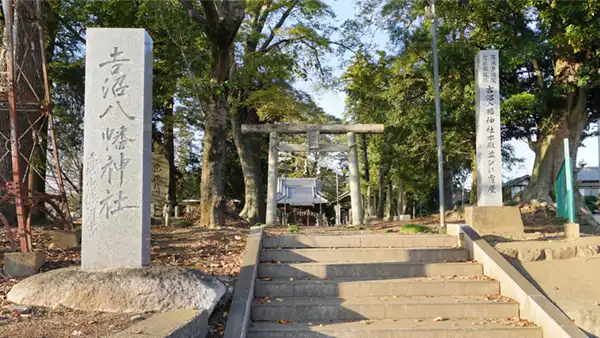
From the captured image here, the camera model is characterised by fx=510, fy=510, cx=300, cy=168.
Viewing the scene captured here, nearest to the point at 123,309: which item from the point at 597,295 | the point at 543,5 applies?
the point at 597,295

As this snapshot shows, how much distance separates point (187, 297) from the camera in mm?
5324

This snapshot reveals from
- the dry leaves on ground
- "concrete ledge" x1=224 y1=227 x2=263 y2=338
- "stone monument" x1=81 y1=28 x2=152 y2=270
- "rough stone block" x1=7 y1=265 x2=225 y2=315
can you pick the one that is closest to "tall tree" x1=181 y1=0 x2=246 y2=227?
the dry leaves on ground

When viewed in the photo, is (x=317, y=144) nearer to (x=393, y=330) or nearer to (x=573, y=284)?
(x=573, y=284)

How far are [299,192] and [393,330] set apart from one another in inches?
1072

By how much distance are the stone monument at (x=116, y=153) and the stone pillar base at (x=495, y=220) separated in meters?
6.69

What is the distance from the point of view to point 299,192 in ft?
109

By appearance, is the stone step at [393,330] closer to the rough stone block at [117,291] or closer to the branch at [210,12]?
the rough stone block at [117,291]

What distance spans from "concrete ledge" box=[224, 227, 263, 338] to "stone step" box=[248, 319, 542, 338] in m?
0.30

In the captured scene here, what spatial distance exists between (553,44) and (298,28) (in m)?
8.75

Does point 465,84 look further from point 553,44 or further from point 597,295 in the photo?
point 597,295

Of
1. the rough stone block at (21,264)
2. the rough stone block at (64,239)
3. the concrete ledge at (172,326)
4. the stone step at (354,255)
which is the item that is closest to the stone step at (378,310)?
the concrete ledge at (172,326)

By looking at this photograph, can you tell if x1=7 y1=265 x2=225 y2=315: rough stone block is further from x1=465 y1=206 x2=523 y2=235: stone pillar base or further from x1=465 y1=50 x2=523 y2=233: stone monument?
x1=465 y1=50 x2=523 y2=233: stone monument

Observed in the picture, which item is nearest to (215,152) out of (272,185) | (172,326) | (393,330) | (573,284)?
(272,185)

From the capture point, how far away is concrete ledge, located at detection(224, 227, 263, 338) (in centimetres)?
554
